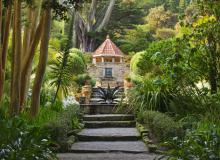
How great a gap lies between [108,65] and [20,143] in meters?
22.2

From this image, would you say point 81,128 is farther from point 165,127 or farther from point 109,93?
point 109,93

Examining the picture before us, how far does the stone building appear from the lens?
26.1 meters

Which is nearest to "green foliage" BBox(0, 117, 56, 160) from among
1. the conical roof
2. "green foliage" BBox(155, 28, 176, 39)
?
the conical roof

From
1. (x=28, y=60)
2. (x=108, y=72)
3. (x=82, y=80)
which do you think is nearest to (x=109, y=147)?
(x=28, y=60)

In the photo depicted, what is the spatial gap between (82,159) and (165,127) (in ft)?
5.60

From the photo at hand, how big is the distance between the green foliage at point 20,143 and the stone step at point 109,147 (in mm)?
2597

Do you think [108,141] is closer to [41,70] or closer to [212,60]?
[41,70]

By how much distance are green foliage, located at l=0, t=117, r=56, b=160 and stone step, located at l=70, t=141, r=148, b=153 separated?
260cm

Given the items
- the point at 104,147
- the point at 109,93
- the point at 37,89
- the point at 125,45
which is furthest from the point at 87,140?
the point at 125,45

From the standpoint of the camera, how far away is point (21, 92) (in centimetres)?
801

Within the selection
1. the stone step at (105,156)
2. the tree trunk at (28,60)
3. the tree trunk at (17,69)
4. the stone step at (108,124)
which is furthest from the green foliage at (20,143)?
the stone step at (108,124)

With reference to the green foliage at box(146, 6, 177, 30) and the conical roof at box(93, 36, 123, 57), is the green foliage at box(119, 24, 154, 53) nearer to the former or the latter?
the green foliage at box(146, 6, 177, 30)

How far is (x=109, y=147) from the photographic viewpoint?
8023 mm

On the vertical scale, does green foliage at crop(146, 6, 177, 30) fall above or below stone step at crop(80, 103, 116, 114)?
above
